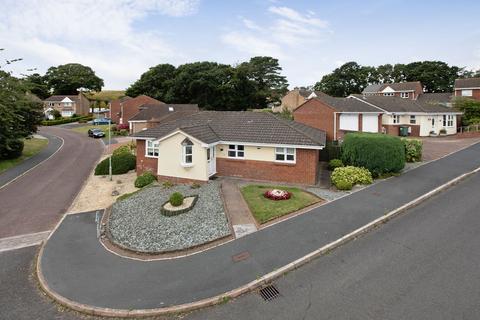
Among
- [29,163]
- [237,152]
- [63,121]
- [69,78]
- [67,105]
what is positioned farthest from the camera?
[69,78]

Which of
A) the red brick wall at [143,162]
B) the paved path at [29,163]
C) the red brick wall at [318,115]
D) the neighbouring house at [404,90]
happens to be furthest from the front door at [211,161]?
the neighbouring house at [404,90]

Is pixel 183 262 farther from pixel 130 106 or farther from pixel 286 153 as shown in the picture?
pixel 130 106

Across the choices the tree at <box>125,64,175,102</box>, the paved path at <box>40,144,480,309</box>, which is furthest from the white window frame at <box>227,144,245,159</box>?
the tree at <box>125,64,175,102</box>

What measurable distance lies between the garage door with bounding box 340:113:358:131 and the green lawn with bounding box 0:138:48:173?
115 ft

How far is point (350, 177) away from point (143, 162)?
15700 mm

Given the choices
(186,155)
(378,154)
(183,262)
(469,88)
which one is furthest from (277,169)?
(469,88)

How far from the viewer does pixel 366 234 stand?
492 inches

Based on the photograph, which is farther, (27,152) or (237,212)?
(27,152)

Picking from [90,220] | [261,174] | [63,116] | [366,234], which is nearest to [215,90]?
[63,116]

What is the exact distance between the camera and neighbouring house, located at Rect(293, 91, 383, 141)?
1339 inches

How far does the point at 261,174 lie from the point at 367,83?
85.7m

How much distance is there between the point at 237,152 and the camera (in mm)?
22562

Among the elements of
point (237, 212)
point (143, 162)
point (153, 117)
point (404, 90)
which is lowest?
point (237, 212)

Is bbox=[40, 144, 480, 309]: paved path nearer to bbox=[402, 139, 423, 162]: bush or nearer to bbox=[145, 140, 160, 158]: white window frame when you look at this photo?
bbox=[145, 140, 160, 158]: white window frame
